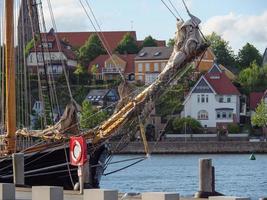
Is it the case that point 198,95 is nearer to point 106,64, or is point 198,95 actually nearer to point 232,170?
point 106,64

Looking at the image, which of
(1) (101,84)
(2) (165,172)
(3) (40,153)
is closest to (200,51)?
(3) (40,153)

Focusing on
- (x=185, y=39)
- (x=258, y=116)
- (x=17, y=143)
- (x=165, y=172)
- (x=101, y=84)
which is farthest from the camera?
(x=101, y=84)

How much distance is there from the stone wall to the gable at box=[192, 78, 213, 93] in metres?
24.0

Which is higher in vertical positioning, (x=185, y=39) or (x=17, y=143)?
(x=185, y=39)

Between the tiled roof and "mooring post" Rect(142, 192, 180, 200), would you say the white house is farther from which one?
"mooring post" Rect(142, 192, 180, 200)

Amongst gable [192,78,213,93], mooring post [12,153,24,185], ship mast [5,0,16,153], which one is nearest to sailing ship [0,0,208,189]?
ship mast [5,0,16,153]

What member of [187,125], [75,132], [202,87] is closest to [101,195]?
[75,132]

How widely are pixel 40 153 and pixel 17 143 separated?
2.41 metres

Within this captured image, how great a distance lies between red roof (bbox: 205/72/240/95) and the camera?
521 feet

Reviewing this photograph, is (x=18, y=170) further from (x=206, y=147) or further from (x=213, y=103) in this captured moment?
(x=213, y=103)

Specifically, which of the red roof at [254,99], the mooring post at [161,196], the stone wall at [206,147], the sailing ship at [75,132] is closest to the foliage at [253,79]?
the red roof at [254,99]

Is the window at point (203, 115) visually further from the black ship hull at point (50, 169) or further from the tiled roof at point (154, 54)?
the black ship hull at point (50, 169)

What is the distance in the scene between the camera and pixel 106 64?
639 ft

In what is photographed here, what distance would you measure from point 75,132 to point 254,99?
12353 cm
